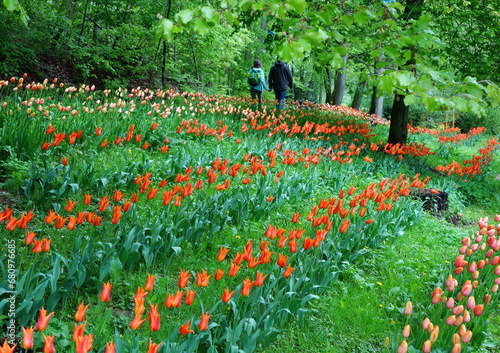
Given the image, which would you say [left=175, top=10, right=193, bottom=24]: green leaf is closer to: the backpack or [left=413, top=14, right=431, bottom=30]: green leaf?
[left=413, top=14, right=431, bottom=30]: green leaf

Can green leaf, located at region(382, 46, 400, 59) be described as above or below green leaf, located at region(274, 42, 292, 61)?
above

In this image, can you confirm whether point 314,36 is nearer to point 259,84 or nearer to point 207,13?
point 207,13

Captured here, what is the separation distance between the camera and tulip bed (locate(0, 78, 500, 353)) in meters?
2.20

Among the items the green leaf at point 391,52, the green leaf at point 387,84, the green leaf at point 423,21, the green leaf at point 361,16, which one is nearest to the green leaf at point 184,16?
the green leaf at point 387,84

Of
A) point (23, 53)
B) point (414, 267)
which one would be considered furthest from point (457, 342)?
point (23, 53)

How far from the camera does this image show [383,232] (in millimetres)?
4273

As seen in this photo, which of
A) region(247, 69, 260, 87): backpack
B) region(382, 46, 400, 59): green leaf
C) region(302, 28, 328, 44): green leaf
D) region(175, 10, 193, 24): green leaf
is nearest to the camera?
region(175, 10, 193, 24): green leaf

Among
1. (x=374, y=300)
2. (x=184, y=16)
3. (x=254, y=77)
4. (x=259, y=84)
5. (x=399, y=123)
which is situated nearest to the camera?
(x=184, y=16)

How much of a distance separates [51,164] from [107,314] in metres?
2.55

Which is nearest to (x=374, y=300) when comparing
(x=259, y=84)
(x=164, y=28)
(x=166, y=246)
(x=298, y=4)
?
(x=166, y=246)

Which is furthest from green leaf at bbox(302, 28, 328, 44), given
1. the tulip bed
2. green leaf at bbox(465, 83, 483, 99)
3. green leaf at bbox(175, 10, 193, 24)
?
the tulip bed

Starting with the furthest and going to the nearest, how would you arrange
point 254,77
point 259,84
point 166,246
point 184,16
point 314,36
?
→ point 259,84 → point 254,77 → point 166,246 → point 314,36 → point 184,16

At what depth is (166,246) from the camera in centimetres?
308

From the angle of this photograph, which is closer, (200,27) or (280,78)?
(200,27)
